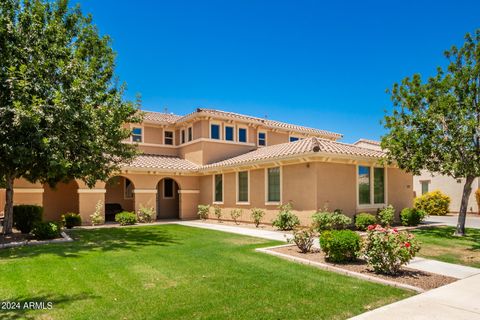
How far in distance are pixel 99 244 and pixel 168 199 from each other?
12791 mm

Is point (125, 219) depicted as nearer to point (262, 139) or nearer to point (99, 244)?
point (99, 244)

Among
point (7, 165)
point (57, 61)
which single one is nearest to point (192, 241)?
point (7, 165)

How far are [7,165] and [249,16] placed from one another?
11.7 meters

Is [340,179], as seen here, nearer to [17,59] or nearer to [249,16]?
[249,16]

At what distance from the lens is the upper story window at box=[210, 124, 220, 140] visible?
23.9 meters

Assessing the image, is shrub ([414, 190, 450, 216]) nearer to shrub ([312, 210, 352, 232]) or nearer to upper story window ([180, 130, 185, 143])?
shrub ([312, 210, 352, 232])

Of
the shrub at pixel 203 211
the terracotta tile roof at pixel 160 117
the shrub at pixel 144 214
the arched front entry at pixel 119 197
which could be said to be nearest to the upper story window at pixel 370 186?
the shrub at pixel 203 211

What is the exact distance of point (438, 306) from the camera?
5.80 m

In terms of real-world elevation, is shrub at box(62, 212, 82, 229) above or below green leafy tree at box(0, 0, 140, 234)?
below

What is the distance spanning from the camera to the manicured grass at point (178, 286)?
218 inches

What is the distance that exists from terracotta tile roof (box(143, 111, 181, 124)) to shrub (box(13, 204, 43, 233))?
1080 cm

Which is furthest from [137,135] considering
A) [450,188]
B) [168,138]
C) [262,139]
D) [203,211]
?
[450,188]

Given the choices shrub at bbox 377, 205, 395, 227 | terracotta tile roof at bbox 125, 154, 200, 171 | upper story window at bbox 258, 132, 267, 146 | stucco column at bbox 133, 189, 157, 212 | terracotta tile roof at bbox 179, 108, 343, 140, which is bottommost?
shrub at bbox 377, 205, 395, 227

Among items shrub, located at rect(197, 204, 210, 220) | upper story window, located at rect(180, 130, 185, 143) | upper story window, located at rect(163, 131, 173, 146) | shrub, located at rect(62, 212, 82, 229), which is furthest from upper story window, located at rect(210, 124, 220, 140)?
shrub, located at rect(62, 212, 82, 229)
